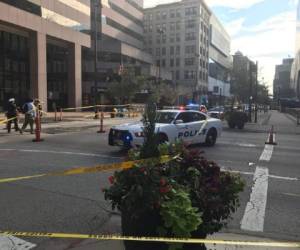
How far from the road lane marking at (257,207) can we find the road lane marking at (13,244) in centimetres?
275

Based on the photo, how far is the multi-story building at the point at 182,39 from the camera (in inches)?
4916

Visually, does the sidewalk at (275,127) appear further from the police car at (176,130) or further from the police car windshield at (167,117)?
the police car windshield at (167,117)

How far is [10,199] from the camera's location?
7.07 m

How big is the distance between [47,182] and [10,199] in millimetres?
1435

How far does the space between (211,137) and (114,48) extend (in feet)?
174

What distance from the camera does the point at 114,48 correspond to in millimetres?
67062

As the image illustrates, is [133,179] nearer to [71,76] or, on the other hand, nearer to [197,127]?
[197,127]

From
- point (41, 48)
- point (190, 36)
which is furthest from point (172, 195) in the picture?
point (190, 36)

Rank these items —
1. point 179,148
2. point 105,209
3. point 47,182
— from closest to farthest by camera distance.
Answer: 1. point 179,148
2. point 105,209
3. point 47,182

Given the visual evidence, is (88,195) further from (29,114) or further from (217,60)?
(217,60)

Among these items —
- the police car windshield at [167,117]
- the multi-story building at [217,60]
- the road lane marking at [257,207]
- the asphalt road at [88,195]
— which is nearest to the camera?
the asphalt road at [88,195]

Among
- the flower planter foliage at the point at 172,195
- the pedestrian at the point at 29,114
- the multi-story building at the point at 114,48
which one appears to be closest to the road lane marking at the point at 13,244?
the flower planter foliage at the point at 172,195

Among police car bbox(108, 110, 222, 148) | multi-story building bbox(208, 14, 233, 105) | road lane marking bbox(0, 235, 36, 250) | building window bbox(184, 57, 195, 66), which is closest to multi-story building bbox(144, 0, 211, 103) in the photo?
building window bbox(184, 57, 195, 66)

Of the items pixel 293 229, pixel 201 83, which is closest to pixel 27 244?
pixel 293 229
